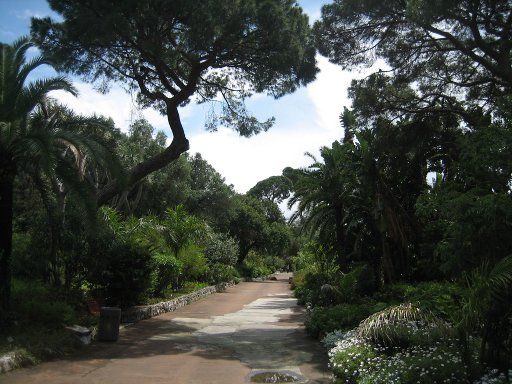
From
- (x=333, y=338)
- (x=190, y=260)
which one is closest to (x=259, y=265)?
(x=190, y=260)

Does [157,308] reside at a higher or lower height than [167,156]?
lower

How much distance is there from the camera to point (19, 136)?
10.0 metres

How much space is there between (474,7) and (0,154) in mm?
11726

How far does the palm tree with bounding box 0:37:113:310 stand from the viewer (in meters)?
9.65

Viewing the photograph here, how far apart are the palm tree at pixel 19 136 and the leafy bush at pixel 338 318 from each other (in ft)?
21.9

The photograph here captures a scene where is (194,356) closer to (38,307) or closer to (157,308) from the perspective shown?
(38,307)

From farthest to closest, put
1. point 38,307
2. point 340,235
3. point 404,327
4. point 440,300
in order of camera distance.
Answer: point 340,235 < point 38,307 < point 440,300 < point 404,327

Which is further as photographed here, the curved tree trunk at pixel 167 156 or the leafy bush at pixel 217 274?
the leafy bush at pixel 217 274

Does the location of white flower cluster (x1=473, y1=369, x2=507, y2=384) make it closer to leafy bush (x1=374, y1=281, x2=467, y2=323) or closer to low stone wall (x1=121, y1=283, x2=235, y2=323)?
leafy bush (x1=374, y1=281, x2=467, y2=323)

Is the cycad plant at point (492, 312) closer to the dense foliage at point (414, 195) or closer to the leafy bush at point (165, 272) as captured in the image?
the dense foliage at point (414, 195)

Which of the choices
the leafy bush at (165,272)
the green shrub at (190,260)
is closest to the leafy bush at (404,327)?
the leafy bush at (165,272)

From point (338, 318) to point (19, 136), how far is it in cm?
826

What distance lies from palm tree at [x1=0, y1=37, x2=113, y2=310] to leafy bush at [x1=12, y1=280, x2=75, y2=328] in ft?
1.77

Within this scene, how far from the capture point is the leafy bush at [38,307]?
10.0m
